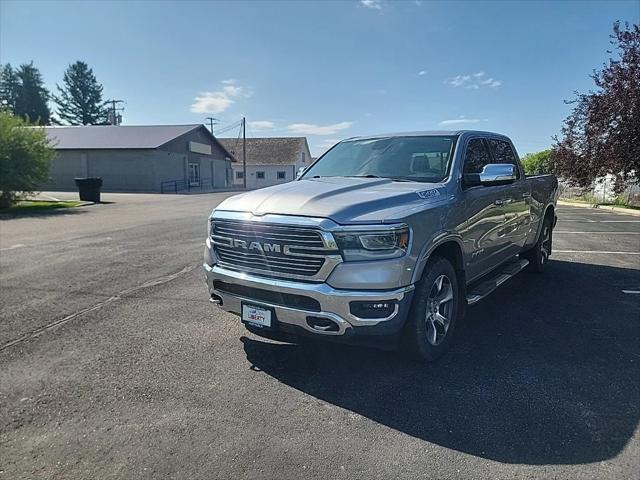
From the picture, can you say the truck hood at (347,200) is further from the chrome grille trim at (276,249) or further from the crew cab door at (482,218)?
the crew cab door at (482,218)

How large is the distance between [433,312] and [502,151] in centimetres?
313

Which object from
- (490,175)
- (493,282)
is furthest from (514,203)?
(490,175)

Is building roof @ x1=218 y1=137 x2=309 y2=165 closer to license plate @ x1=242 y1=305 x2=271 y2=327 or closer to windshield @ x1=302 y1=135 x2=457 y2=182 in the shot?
windshield @ x1=302 y1=135 x2=457 y2=182

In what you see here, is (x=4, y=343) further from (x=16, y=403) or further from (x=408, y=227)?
(x=408, y=227)

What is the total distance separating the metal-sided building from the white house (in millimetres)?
15134

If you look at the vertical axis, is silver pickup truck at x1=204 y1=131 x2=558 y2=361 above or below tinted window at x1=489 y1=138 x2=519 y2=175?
below

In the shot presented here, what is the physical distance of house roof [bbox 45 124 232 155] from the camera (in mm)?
38188

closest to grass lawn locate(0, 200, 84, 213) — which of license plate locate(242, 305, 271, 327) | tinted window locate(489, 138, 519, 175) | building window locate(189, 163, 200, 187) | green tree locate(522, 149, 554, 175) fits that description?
license plate locate(242, 305, 271, 327)

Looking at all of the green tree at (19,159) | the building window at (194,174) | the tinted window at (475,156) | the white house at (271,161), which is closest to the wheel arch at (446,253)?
the tinted window at (475,156)

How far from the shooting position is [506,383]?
3613 mm

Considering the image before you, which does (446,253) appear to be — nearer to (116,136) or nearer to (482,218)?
(482,218)

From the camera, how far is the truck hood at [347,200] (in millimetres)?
3406

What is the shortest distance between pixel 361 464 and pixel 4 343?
373 centimetres

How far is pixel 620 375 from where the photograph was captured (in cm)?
377
